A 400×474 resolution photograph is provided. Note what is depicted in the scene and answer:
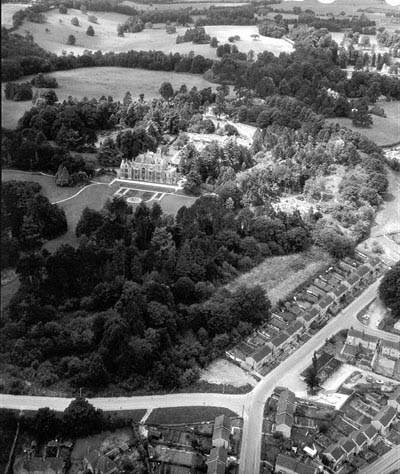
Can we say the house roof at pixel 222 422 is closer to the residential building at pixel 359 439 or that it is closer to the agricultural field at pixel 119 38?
the residential building at pixel 359 439

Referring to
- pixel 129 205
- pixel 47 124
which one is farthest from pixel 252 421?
pixel 47 124

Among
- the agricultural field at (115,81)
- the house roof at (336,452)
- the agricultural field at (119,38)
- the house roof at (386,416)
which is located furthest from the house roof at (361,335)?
the agricultural field at (119,38)

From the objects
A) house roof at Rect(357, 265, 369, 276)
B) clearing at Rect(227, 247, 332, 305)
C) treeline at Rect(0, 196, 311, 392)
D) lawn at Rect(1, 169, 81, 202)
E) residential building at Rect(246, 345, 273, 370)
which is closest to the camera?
treeline at Rect(0, 196, 311, 392)

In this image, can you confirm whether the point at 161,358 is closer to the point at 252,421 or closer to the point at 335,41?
the point at 252,421

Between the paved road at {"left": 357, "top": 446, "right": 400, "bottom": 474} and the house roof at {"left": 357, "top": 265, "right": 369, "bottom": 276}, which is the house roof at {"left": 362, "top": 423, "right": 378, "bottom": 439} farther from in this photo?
the house roof at {"left": 357, "top": 265, "right": 369, "bottom": 276}

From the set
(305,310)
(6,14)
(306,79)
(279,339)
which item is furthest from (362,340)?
(306,79)

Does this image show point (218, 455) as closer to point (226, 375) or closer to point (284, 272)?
point (226, 375)

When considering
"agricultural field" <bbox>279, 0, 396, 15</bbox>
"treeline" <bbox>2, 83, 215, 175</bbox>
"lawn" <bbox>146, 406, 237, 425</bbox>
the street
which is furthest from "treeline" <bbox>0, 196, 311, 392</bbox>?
"agricultural field" <bbox>279, 0, 396, 15</bbox>

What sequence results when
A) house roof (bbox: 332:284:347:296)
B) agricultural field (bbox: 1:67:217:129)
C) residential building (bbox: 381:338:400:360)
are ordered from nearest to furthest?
residential building (bbox: 381:338:400:360), house roof (bbox: 332:284:347:296), agricultural field (bbox: 1:67:217:129)

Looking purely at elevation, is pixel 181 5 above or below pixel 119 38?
above
